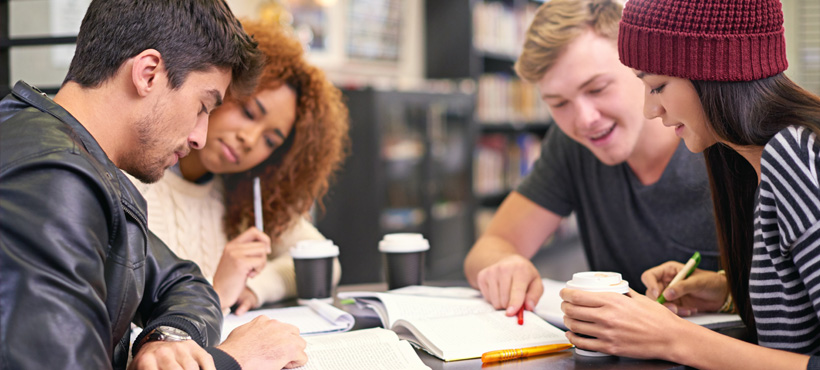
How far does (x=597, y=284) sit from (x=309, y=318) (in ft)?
1.83

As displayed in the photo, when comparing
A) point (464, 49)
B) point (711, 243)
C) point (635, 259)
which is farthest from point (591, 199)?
point (464, 49)

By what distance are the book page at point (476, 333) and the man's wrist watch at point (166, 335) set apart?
363 mm

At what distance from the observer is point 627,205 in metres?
1.70

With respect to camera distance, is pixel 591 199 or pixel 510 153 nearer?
pixel 591 199

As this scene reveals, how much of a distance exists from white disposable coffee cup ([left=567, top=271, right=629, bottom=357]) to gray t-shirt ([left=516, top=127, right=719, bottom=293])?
18.1 inches

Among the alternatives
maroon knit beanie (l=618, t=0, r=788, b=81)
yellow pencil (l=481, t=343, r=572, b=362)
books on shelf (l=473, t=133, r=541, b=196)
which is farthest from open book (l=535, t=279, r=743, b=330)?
books on shelf (l=473, t=133, r=541, b=196)

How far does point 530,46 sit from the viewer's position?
1.66 m

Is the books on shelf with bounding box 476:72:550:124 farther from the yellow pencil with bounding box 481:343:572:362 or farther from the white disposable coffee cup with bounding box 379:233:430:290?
the yellow pencil with bounding box 481:343:572:362

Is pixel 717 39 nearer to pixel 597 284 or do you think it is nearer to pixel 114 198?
pixel 597 284

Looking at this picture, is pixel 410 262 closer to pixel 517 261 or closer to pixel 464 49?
pixel 517 261

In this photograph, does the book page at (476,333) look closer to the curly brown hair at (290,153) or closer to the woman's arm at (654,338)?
the woman's arm at (654,338)

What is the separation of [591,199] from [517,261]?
499 mm

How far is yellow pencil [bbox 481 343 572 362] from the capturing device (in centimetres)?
102

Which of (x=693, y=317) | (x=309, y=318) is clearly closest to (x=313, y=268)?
(x=309, y=318)
